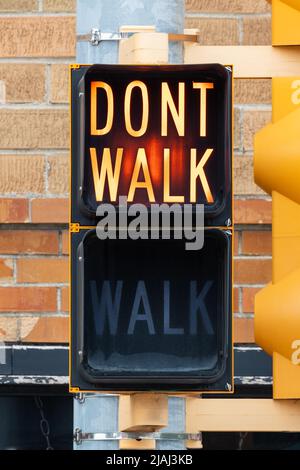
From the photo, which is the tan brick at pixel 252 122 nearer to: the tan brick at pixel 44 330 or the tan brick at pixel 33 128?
the tan brick at pixel 33 128

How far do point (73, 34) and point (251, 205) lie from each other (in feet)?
3.40

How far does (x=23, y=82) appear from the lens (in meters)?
5.51

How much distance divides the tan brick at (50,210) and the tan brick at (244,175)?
724 mm

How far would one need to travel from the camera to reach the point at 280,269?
3154mm

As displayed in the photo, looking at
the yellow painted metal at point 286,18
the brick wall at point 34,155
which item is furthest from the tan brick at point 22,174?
the yellow painted metal at point 286,18

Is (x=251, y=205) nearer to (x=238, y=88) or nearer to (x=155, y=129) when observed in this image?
(x=238, y=88)

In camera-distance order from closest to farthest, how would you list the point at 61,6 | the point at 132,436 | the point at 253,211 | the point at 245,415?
the point at 245,415, the point at 132,436, the point at 253,211, the point at 61,6

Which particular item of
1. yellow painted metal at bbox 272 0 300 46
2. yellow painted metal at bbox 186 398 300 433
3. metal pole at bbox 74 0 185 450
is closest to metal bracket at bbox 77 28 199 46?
metal pole at bbox 74 0 185 450

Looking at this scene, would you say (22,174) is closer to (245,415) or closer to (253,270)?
(253,270)

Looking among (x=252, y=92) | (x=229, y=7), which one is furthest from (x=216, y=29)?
(x=252, y=92)

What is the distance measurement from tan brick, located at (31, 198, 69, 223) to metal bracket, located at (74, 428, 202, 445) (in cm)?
201

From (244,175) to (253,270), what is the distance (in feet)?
1.31

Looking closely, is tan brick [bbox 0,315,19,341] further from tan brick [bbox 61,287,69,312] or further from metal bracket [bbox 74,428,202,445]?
metal bracket [bbox 74,428,202,445]

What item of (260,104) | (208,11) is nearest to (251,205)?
(260,104)
